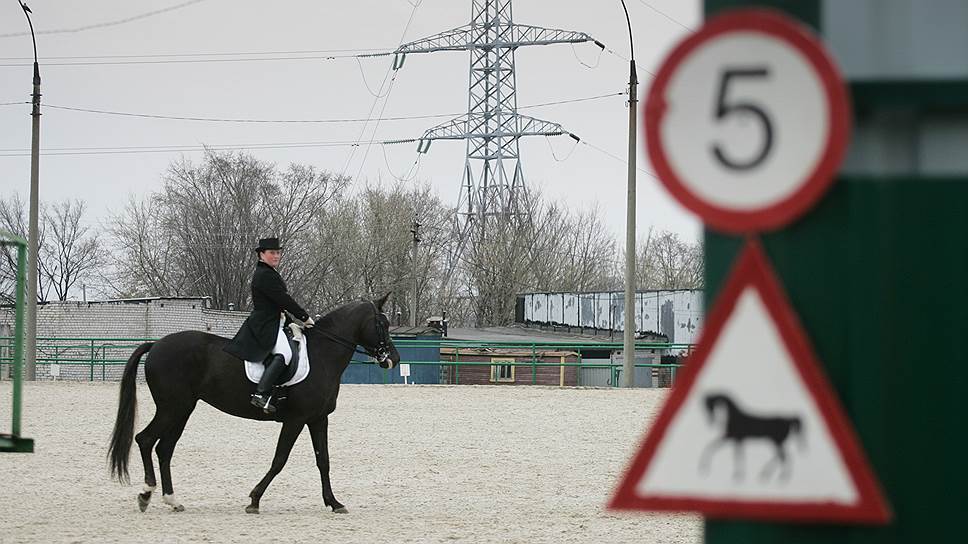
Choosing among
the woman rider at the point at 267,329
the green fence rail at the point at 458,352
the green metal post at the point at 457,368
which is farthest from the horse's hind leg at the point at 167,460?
the green metal post at the point at 457,368

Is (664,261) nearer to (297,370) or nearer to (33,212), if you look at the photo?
(33,212)

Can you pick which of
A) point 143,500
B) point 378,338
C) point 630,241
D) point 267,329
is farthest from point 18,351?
point 630,241

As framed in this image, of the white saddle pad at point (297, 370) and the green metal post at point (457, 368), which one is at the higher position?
the white saddle pad at point (297, 370)

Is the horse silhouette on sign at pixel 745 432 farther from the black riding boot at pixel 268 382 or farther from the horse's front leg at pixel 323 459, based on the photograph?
the horse's front leg at pixel 323 459

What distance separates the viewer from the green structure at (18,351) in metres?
7.52

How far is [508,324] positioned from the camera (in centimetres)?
6788

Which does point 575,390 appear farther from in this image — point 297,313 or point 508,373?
point 297,313

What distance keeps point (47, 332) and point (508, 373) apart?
19.7m

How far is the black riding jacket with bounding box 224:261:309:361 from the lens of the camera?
1187cm

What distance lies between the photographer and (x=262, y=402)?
469 inches

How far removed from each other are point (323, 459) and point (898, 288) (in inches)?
394

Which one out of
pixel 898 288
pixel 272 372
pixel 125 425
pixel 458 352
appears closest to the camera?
pixel 898 288

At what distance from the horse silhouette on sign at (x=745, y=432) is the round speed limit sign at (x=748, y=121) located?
12.9 inches

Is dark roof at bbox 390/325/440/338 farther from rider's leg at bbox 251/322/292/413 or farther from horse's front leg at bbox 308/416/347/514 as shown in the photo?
rider's leg at bbox 251/322/292/413
